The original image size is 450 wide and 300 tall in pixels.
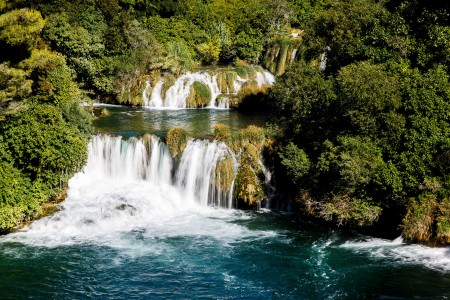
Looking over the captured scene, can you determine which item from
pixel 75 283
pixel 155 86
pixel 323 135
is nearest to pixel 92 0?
pixel 155 86

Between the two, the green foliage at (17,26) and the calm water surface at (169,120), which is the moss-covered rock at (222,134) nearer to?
the calm water surface at (169,120)

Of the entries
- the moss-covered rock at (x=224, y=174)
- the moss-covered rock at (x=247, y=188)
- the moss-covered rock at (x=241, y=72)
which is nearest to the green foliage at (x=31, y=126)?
the moss-covered rock at (x=224, y=174)

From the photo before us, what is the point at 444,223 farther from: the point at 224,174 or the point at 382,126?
the point at 224,174

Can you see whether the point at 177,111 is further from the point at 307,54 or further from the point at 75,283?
the point at 75,283

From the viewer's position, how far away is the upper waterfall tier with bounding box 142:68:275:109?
1863 inches

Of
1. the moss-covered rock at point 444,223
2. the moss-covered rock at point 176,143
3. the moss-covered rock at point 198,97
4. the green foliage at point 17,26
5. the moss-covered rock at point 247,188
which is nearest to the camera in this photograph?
the moss-covered rock at point 444,223

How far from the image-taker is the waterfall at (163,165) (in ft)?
93.2

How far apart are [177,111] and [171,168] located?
16.4 m

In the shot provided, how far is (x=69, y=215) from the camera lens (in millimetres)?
25500

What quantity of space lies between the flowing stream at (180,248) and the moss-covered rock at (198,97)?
57.7 feet

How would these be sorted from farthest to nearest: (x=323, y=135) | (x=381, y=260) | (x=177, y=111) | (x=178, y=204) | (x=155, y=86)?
(x=155, y=86)
(x=177, y=111)
(x=178, y=204)
(x=323, y=135)
(x=381, y=260)

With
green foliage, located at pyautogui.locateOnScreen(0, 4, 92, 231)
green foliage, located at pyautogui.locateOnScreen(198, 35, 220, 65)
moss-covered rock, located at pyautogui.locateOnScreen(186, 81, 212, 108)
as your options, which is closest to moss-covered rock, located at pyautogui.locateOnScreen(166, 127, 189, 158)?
green foliage, located at pyautogui.locateOnScreen(0, 4, 92, 231)

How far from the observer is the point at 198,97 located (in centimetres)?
4725

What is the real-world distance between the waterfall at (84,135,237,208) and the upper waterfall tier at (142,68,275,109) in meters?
17.7
